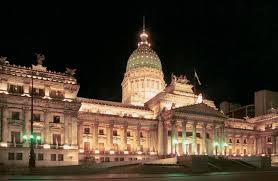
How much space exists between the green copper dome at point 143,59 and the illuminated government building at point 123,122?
408mm

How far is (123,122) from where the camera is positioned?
105 metres

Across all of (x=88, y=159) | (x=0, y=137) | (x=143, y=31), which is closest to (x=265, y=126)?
(x=143, y=31)

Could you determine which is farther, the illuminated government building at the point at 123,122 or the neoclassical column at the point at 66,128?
Answer: the neoclassical column at the point at 66,128

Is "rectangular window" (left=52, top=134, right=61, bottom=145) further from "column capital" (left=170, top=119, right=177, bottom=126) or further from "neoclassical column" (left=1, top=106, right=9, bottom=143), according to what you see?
"column capital" (left=170, top=119, right=177, bottom=126)

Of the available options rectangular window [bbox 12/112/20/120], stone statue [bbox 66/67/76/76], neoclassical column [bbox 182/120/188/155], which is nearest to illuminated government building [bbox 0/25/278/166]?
neoclassical column [bbox 182/120/188/155]

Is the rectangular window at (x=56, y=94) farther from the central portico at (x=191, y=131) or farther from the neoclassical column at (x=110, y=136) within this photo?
the central portico at (x=191, y=131)

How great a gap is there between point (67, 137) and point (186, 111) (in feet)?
118

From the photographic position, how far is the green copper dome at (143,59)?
14575cm

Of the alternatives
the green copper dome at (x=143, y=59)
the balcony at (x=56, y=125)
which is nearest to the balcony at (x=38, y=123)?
the balcony at (x=56, y=125)

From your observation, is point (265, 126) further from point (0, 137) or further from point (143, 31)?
point (0, 137)

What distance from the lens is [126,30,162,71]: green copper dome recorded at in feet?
478

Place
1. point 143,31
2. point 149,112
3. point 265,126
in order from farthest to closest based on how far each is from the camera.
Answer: point 143,31 < point 265,126 < point 149,112

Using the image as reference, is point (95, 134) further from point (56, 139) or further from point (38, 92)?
point (38, 92)

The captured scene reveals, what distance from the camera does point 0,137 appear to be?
79.5 meters
